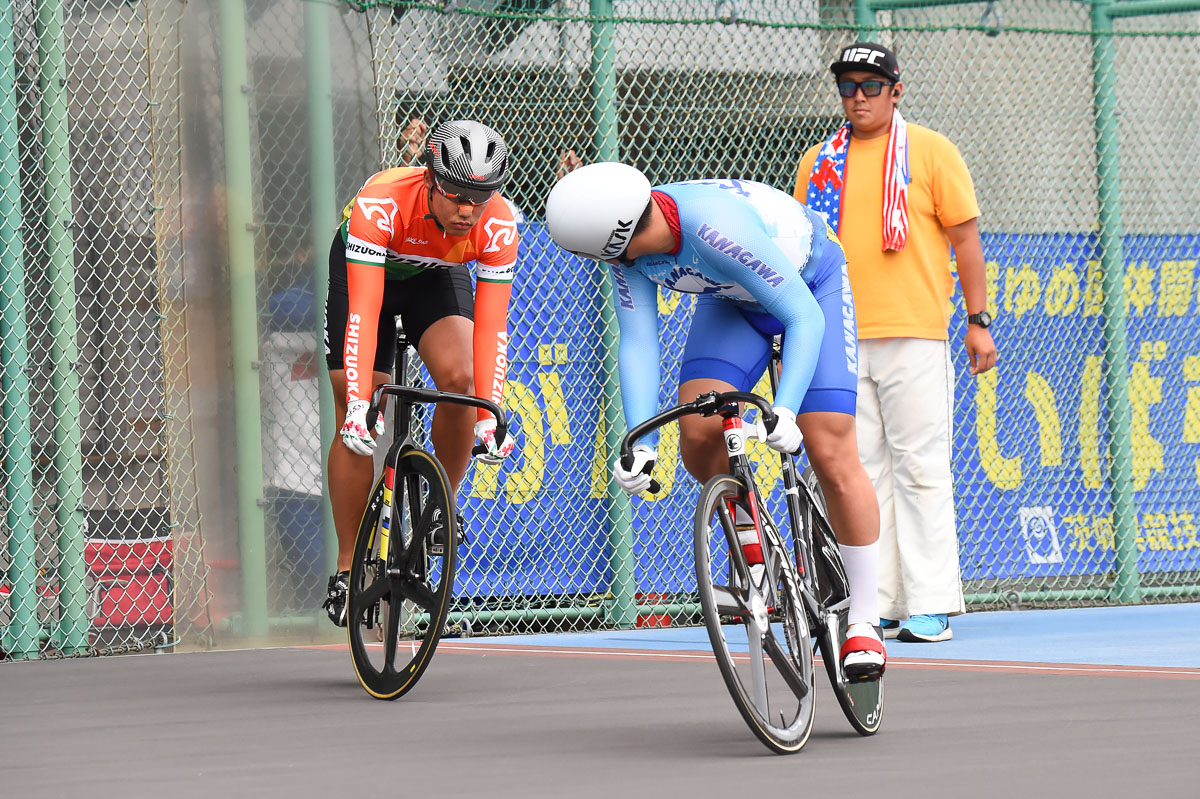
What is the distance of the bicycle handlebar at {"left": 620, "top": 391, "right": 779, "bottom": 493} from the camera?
13.6 feet

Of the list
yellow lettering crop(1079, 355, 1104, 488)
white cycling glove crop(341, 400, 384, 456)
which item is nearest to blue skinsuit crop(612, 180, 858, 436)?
white cycling glove crop(341, 400, 384, 456)

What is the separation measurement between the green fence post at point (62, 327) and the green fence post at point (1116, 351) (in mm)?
5577

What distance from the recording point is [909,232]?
739 cm

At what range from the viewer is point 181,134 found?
7.76 meters

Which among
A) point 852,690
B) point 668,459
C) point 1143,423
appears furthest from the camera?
point 1143,423

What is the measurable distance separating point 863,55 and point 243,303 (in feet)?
10.3

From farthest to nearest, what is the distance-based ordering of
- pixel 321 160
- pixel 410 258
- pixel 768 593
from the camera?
pixel 321 160 → pixel 410 258 → pixel 768 593

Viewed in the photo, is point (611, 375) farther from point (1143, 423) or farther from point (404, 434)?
point (1143, 423)

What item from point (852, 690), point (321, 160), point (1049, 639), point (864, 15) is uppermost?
point (864, 15)

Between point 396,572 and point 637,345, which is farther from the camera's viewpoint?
point 396,572

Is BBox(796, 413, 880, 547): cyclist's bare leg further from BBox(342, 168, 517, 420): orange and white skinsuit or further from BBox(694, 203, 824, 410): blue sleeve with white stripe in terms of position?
BBox(342, 168, 517, 420): orange and white skinsuit

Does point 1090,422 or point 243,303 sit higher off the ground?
point 243,303

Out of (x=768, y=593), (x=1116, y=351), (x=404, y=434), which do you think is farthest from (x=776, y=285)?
(x=1116, y=351)

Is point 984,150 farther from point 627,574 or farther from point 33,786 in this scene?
point 33,786
